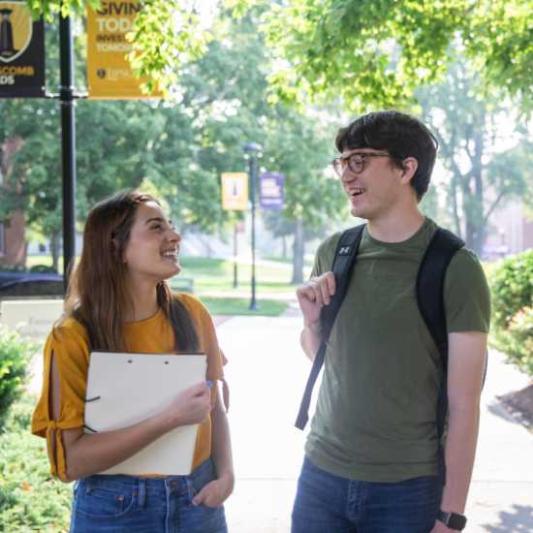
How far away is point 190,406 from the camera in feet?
7.68

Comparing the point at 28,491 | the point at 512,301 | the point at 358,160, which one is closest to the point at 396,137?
the point at 358,160

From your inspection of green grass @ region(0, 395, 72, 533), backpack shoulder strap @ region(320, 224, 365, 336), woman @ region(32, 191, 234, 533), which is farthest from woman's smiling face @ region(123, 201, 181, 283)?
green grass @ region(0, 395, 72, 533)

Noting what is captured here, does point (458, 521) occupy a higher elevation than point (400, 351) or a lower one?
lower

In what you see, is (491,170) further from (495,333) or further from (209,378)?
(209,378)

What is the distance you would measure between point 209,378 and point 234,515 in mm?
3211

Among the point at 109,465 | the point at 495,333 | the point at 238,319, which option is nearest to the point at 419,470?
the point at 109,465

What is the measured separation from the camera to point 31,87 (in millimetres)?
6613

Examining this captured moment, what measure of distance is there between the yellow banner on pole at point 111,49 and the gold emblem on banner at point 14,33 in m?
0.73

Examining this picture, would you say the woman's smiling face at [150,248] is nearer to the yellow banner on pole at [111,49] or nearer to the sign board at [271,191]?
the yellow banner on pole at [111,49]

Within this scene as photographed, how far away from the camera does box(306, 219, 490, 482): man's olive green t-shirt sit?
245 centimetres

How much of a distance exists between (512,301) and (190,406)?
38.2 ft

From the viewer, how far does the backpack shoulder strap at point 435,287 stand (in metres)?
2.44

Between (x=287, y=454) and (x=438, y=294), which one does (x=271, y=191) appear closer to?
(x=287, y=454)

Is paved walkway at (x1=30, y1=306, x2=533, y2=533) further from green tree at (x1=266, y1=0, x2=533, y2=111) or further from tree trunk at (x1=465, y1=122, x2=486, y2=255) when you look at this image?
tree trunk at (x1=465, y1=122, x2=486, y2=255)
